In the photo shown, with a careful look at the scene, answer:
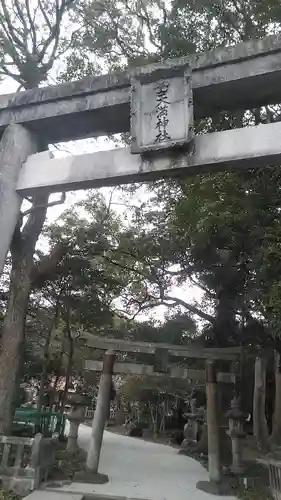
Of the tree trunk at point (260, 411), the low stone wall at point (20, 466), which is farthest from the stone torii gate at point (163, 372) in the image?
the tree trunk at point (260, 411)

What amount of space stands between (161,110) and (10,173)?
1.51 metres

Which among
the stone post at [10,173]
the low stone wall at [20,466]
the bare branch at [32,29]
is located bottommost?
the low stone wall at [20,466]

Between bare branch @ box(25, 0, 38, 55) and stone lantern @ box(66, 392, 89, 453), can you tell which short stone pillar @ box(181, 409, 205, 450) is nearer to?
stone lantern @ box(66, 392, 89, 453)

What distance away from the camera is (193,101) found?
3.90m

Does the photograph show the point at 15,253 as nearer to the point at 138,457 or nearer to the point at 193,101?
the point at 193,101

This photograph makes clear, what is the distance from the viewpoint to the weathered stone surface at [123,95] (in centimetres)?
362

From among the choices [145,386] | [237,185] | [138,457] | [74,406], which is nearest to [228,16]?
[237,185]

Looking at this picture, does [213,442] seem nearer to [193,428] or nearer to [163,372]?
[163,372]

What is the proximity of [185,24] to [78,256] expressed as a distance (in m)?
6.16

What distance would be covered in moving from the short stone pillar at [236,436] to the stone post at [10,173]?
7737 millimetres

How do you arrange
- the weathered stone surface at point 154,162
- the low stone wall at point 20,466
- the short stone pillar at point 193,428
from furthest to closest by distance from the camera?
the short stone pillar at point 193,428 < the low stone wall at point 20,466 < the weathered stone surface at point 154,162

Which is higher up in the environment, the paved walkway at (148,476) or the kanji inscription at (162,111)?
the kanji inscription at (162,111)

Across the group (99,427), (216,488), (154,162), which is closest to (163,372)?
(99,427)

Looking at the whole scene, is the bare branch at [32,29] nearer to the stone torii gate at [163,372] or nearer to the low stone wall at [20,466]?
the stone torii gate at [163,372]
